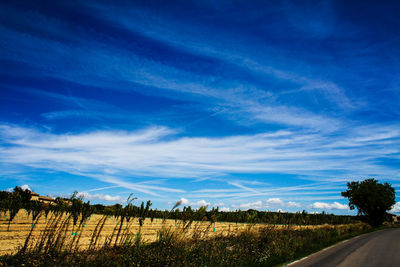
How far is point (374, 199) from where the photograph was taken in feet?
181

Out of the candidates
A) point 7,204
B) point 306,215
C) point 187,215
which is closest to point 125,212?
point 187,215

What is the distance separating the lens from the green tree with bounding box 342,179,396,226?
55406mm

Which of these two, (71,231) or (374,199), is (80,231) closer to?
(71,231)

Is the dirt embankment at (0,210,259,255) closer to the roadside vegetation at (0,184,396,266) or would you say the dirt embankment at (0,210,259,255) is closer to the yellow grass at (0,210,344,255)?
the yellow grass at (0,210,344,255)

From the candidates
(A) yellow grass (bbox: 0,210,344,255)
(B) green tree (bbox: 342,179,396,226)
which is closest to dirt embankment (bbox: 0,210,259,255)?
(A) yellow grass (bbox: 0,210,344,255)

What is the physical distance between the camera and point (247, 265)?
30.7ft

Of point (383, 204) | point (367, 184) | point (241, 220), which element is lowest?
point (241, 220)

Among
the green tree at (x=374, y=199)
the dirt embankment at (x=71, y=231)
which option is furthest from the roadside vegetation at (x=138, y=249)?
the green tree at (x=374, y=199)

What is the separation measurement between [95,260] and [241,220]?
66.4 meters

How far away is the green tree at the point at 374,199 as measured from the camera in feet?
182

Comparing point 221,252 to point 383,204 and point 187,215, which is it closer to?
point 187,215

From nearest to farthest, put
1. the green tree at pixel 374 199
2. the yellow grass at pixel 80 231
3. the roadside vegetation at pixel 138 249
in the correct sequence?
the roadside vegetation at pixel 138 249 → the yellow grass at pixel 80 231 → the green tree at pixel 374 199

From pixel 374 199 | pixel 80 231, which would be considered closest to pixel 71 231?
pixel 80 231

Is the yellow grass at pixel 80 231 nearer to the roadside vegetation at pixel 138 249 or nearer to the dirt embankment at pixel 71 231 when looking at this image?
the dirt embankment at pixel 71 231
